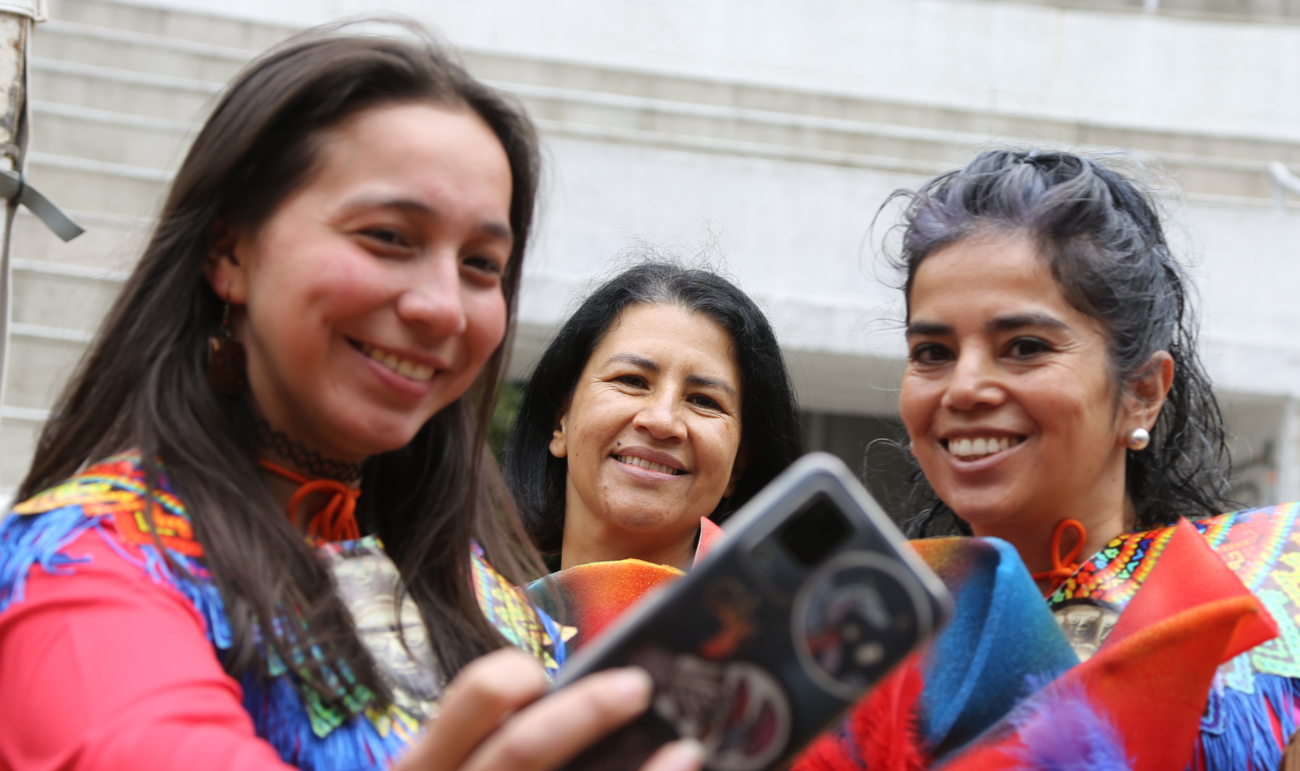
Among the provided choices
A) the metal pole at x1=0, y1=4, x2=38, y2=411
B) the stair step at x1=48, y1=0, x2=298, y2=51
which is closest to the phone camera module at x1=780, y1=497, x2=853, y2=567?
the metal pole at x1=0, y1=4, x2=38, y2=411

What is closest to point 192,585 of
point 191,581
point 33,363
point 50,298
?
point 191,581

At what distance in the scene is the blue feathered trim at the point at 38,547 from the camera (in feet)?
3.45

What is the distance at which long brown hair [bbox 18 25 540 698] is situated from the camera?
3.90 ft

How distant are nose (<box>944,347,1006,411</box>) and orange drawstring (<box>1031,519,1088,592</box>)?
23 centimetres

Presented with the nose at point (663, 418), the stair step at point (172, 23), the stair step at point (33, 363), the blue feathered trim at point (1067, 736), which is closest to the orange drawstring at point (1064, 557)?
the blue feathered trim at point (1067, 736)

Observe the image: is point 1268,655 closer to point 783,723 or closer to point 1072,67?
point 783,723

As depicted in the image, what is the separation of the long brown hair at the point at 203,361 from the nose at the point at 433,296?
0.15m

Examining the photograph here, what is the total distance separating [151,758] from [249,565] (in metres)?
0.31

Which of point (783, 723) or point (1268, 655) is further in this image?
point (1268, 655)

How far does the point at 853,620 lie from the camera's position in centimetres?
85

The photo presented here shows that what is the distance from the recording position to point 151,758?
2.85 feet

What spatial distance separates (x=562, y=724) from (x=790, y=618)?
6.8 inches

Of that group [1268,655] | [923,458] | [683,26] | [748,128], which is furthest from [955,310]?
[683,26]

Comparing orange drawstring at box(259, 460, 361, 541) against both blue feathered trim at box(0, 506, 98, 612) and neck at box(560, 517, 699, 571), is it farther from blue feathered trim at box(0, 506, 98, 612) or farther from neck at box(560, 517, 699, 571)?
neck at box(560, 517, 699, 571)
